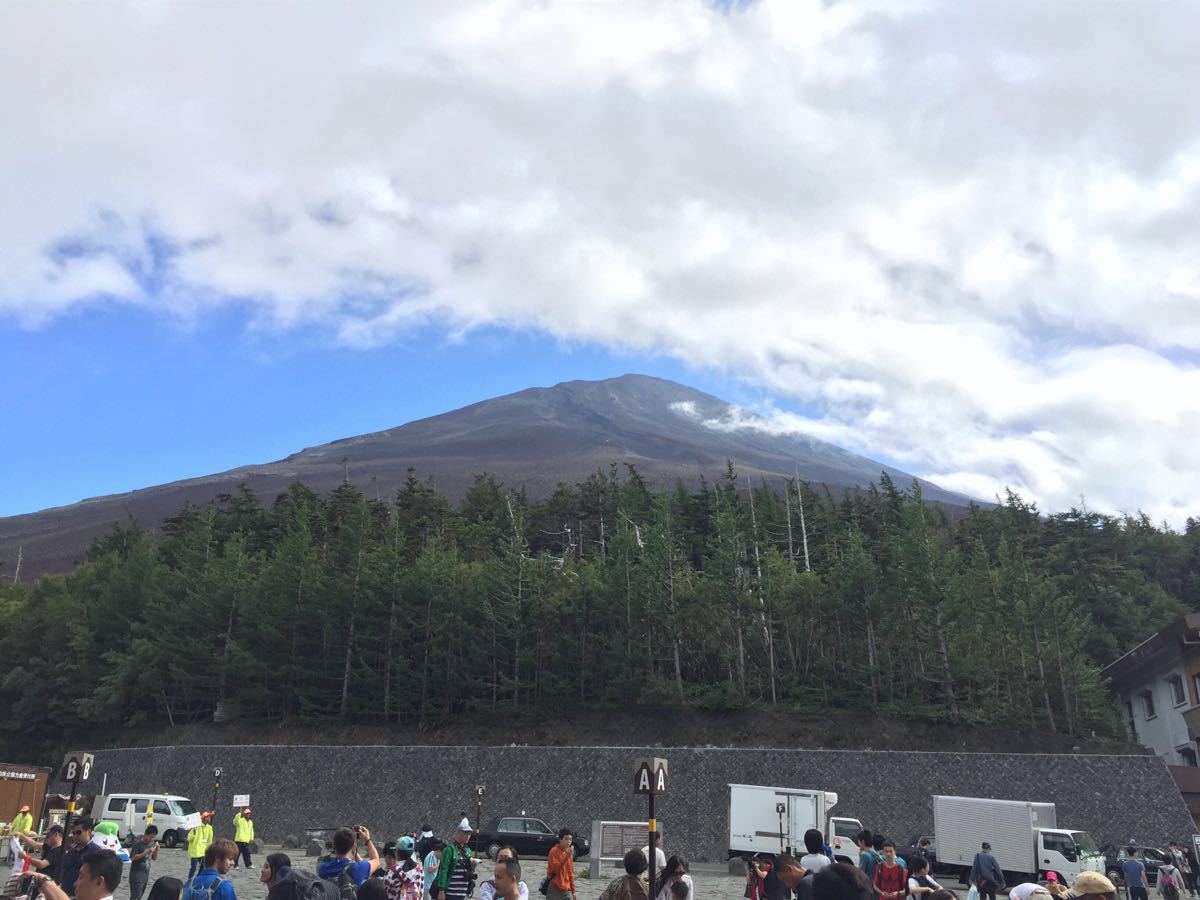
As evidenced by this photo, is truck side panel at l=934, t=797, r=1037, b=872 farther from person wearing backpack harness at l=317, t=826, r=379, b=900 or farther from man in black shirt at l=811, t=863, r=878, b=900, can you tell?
person wearing backpack harness at l=317, t=826, r=379, b=900

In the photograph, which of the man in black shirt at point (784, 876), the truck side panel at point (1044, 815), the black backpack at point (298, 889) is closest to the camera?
the black backpack at point (298, 889)

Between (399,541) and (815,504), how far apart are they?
36.3 meters

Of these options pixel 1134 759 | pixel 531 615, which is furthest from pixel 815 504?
pixel 1134 759

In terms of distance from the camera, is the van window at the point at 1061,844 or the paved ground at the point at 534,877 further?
the van window at the point at 1061,844

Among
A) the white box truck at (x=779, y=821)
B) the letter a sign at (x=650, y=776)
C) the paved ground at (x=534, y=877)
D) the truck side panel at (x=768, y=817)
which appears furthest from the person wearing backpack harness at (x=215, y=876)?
the truck side panel at (x=768, y=817)

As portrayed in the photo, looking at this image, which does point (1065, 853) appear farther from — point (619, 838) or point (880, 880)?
point (880, 880)

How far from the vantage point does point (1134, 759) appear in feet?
110

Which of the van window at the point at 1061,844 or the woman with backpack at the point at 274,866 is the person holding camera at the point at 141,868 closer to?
the woman with backpack at the point at 274,866

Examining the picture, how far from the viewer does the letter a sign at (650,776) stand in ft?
41.9

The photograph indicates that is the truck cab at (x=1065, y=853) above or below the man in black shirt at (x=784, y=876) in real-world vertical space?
below

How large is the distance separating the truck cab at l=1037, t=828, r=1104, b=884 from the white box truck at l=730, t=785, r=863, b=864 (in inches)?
205

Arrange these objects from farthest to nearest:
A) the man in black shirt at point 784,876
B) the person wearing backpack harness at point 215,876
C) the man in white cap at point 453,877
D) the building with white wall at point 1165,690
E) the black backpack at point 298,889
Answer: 1. the building with white wall at point 1165,690
2. the man in white cap at point 453,877
3. the man in black shirt at point 784,876
4. the person wearing backpack harness at point 215,876
5. the black backpack at point 298,889

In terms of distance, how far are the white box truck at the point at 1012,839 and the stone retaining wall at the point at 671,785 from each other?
18.7 feet

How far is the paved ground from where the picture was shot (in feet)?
69.9
